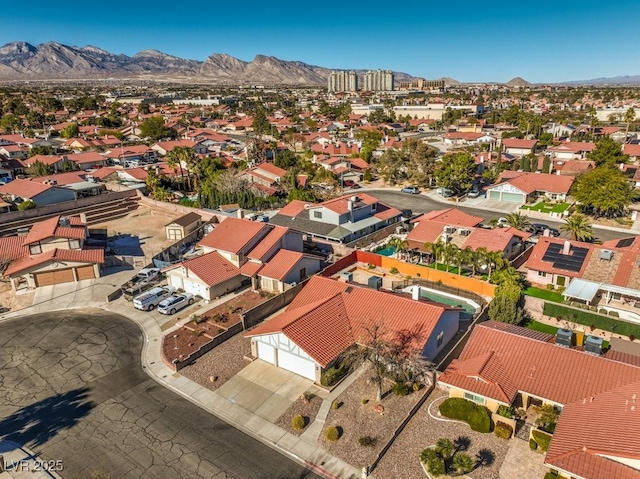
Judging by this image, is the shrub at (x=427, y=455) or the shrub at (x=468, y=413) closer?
the shrub at (x=427, y=455)

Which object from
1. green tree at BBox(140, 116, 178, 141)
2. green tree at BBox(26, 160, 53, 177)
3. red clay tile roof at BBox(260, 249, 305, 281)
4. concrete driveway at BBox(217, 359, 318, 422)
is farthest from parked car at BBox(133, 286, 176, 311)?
green tree at BBox(140, 116, 178, 141)

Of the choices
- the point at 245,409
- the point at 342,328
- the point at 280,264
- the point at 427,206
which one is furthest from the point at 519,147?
the point at 245,409

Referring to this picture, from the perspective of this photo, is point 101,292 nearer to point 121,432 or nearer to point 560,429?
point 121,432

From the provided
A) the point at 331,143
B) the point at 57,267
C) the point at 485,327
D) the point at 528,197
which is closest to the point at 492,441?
the point at 485,327

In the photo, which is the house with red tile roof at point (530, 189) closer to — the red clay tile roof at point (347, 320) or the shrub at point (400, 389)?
the red clay tile roof at point (347, 320)

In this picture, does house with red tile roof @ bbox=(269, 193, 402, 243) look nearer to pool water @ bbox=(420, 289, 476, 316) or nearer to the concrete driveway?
pool water @ bbox=(420, 289, 476, 316)

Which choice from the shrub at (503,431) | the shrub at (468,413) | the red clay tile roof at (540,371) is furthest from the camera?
the red clay tile roof at (540,371)

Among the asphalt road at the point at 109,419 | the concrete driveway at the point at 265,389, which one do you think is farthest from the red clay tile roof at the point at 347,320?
the asphalt road at the point at 109,419

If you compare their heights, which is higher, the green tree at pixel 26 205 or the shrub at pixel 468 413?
the green tree at pixel 26 205
